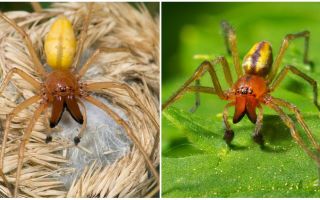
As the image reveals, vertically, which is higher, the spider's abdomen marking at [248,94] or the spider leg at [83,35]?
the spider leg at [83,35]

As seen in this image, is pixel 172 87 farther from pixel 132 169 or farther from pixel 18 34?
pixel 18 34

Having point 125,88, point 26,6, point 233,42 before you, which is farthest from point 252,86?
point 26,6

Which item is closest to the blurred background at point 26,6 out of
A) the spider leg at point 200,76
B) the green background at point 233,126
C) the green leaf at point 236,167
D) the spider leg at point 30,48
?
the green background at point 233,126

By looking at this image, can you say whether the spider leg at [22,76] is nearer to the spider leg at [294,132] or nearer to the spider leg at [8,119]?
the spider leg at [8,119]

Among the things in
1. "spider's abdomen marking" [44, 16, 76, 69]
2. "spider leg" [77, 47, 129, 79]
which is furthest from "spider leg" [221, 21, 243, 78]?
"spider's abdomen marking" [44, 16, 76, 69]

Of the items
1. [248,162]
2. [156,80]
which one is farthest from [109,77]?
[248,162]
